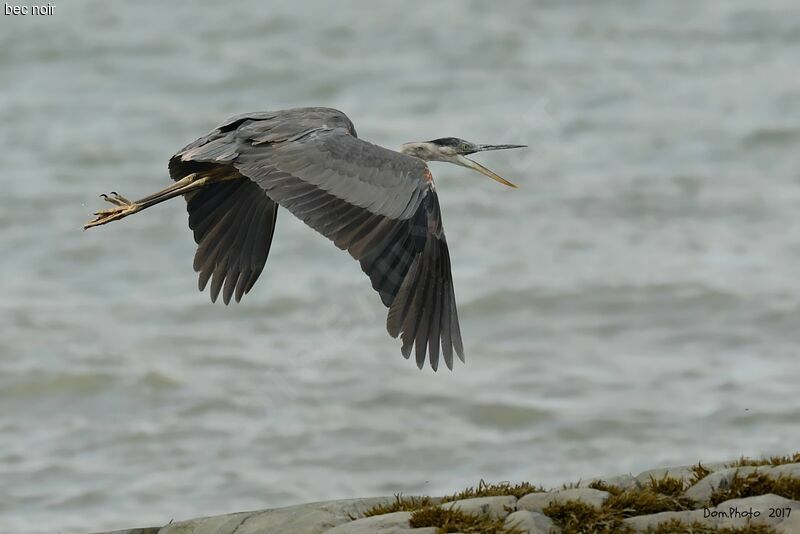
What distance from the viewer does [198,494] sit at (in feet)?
40.5

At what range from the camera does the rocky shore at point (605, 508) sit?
710 centimetres

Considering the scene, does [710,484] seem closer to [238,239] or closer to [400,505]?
[400,505]

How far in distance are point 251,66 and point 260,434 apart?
37.5ft

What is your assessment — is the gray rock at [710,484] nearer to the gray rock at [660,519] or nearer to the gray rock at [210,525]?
the gray rock at [660,519]

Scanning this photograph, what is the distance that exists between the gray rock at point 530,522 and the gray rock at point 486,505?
156 mm

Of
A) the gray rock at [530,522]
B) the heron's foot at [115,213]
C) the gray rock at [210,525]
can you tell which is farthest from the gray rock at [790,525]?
the heron's foot at [115,213]

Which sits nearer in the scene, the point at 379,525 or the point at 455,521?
the point at 455,521

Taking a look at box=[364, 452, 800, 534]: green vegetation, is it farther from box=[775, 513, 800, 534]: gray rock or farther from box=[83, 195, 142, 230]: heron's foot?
box=[83, 195, 142, 230]: heron's foot

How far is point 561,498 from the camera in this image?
7379mm

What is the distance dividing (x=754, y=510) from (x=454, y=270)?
9.61 m

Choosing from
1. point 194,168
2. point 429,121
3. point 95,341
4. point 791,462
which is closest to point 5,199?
point 95,341

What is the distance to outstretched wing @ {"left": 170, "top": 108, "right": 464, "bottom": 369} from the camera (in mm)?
8797

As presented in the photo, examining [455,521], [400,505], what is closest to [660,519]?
[455,521]

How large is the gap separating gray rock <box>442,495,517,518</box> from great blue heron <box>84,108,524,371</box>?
1327 mm
